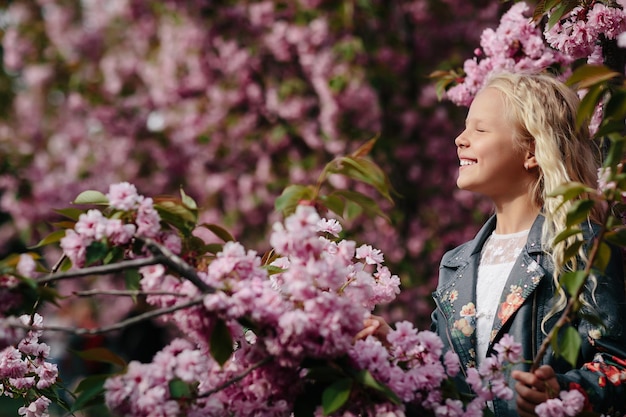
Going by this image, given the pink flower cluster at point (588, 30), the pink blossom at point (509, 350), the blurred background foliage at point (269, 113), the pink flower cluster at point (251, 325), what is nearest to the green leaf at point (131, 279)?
the pink flower cluster at point (251, 325)

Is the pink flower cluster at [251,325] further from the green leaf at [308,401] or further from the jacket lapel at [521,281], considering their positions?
the jacket lapel at [521,281]

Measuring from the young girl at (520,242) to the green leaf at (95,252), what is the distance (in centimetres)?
97

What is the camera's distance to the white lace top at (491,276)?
185 centimetres

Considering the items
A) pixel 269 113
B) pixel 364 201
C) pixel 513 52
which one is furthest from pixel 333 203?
pixel 269 113

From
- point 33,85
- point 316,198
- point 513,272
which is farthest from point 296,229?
point 33,85

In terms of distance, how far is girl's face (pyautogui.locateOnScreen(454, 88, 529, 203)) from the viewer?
190 cm

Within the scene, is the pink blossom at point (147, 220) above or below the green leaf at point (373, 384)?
above

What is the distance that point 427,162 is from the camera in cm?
589

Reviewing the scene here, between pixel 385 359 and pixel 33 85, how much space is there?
25.3 feet

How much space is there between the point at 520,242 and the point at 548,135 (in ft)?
0.95

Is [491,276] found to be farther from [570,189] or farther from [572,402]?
[570,189]

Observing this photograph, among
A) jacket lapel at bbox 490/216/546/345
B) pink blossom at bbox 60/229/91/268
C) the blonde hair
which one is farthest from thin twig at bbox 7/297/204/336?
the blonde hair

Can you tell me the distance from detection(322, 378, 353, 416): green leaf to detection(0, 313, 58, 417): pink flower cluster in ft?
2.54

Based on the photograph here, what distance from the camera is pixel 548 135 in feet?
6.25
